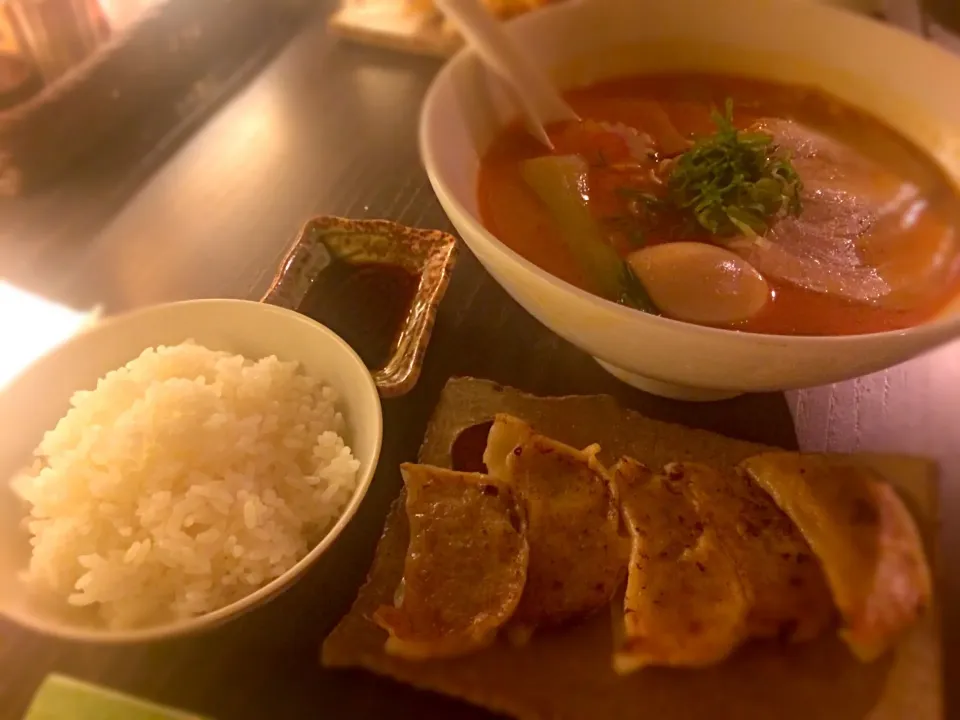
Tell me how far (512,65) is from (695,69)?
0.39 metres

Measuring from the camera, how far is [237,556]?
0.90 metres

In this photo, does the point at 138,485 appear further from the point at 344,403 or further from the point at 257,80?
the point at 257,80

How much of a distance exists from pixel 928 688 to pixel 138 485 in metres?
0.90

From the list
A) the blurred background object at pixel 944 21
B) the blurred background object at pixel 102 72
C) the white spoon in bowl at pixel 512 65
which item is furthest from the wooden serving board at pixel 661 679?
the blurred background object at pixel 944 21

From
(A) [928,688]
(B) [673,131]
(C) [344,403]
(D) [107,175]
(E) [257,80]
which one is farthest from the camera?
(E) [257,80]

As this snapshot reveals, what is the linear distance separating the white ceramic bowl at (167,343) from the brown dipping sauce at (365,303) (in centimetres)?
12

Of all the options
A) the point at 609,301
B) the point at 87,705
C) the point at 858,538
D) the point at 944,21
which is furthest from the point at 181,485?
the point at 944,21

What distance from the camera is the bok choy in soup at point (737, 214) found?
1.05 meters

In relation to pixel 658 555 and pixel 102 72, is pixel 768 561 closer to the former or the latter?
pixel 658 555

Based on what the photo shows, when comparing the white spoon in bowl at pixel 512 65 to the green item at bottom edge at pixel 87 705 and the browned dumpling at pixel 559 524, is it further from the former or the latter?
the green item at bottom edge at pixel 87 705

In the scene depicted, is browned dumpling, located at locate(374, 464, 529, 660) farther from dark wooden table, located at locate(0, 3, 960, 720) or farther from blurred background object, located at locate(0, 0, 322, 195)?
blurred background object, located at locate(0, 0, 322, 195)

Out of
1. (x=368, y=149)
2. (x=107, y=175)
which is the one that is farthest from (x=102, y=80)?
(x=368, y=149)

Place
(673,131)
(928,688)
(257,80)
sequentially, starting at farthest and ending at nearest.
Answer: (257,80) < (673,131) < (928,688)

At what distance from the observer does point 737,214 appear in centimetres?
112
